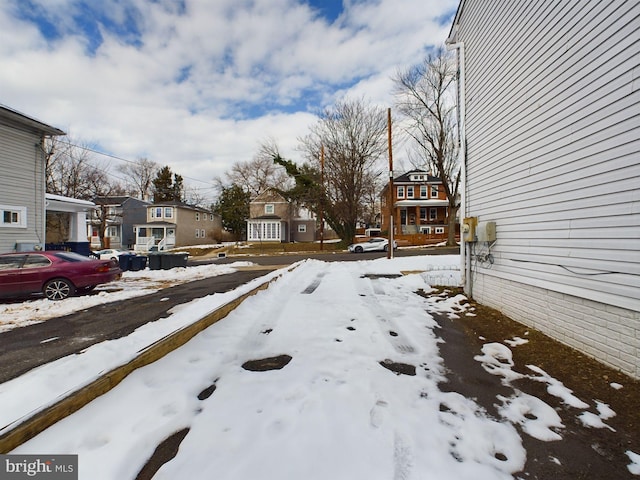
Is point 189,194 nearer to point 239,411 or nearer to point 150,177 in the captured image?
point 150,177

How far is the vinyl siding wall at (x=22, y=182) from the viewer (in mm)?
10570

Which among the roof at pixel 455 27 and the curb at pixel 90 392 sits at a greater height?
the roof at pixel 455 27

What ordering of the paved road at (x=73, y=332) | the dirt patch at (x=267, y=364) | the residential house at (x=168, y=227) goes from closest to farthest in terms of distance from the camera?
the dirt patch at (x=267, y=364) → the paved road at (x=73, y=332) → the residential house at (x=168, y=227)

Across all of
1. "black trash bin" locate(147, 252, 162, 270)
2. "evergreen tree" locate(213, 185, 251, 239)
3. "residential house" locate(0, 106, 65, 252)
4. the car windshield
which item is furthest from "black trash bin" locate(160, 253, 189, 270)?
"evergreen tree" locate(213, 185, 251, 239)

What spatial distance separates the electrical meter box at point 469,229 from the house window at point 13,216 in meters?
15.0

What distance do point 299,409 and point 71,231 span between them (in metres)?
18.9

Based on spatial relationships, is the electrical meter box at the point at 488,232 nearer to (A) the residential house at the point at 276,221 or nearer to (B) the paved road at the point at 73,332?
(B) the paved road at the point at 73,332

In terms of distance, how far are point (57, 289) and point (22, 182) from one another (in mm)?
6626

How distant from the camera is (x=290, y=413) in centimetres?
246

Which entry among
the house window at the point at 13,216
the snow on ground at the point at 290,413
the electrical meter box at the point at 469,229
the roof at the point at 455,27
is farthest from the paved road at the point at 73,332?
the roof at the point at 455,27

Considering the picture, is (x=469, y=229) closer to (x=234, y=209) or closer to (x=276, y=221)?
(x=276, y=221)

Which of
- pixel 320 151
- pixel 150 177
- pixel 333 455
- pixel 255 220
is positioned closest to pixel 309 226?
pixel 255 220

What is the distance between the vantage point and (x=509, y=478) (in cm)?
184

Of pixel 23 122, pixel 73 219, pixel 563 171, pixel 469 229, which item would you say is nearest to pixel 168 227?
pixel 73 219
